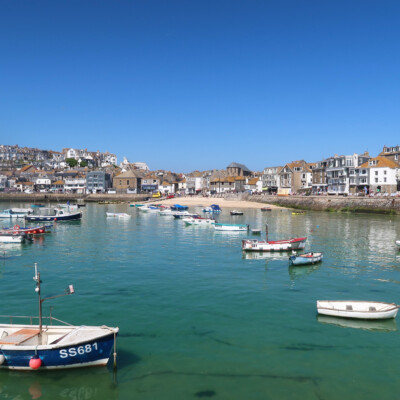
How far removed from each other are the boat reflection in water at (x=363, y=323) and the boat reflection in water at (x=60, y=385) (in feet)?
40.4

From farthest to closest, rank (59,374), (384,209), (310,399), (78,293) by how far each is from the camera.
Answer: (384,209) < (78,293) < (59,374) < (310,399)

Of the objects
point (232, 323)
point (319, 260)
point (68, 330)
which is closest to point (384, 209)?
point (319, 260)

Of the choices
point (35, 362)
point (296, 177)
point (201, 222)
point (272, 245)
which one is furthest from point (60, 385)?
point (296, 177)

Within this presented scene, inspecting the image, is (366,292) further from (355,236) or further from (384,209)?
(384,209)

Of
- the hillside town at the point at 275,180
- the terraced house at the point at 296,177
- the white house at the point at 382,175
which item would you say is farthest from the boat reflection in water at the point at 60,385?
the terraced house at the point at 296,177

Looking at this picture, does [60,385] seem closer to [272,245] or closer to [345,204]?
[272,245]

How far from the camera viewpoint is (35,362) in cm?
1413

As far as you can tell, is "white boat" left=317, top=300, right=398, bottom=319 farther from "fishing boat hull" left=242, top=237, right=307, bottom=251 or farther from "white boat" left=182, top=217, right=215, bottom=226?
"white boat" left=182, top=217, right=215, bottom=226

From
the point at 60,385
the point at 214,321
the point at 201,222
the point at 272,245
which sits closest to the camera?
the point at 60,385

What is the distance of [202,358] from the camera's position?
1612 cm

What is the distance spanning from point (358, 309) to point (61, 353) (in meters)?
16.0

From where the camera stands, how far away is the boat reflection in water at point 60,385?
13.6 m

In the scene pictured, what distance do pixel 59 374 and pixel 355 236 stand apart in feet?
156

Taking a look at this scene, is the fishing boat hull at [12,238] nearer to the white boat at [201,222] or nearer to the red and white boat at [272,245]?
the red and white boat at [272,245]
